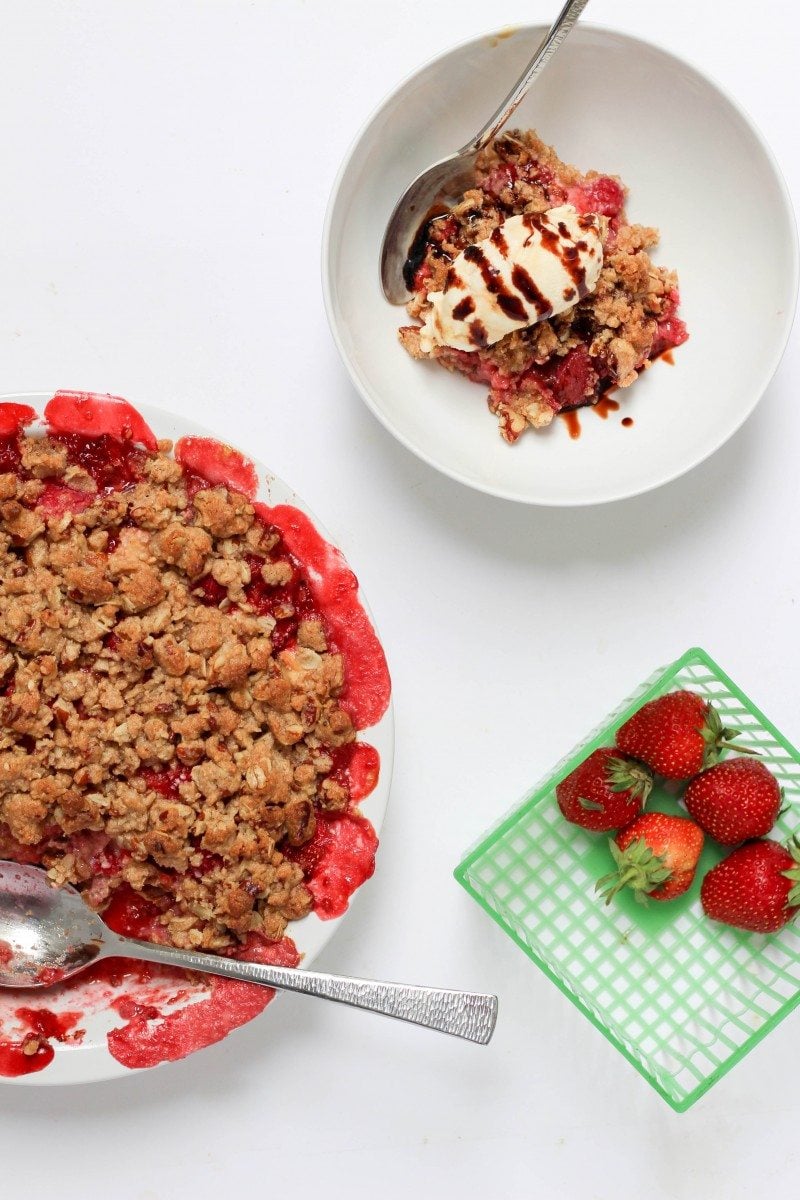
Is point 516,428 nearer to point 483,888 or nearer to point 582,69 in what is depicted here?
point 582,69

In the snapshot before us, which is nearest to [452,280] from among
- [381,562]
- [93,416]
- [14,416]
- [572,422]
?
[572,422]

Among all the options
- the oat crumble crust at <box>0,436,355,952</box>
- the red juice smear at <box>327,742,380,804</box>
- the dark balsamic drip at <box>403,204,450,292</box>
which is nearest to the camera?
the oat crumble crust at <box>0,436,355,952</box>

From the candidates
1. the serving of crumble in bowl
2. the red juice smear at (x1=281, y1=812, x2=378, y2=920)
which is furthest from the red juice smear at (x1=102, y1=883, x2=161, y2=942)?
the red juice smear at (x1=281, y1=812, x2=378, y2=920)

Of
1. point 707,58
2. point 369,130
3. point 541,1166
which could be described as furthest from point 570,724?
point 707,58

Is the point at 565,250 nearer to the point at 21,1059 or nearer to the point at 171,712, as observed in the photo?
the point at 171,712

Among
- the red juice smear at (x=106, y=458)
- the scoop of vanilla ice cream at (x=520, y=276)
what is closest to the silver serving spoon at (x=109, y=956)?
the red juice smear at (x=106, y=458)

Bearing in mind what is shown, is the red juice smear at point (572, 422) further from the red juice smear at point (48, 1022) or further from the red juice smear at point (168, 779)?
the red juice smear at point (48, 1022)

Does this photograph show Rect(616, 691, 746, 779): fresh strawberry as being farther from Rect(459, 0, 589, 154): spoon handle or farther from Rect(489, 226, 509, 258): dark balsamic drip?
Rect(459, 0, 589, 154): spoon handle
